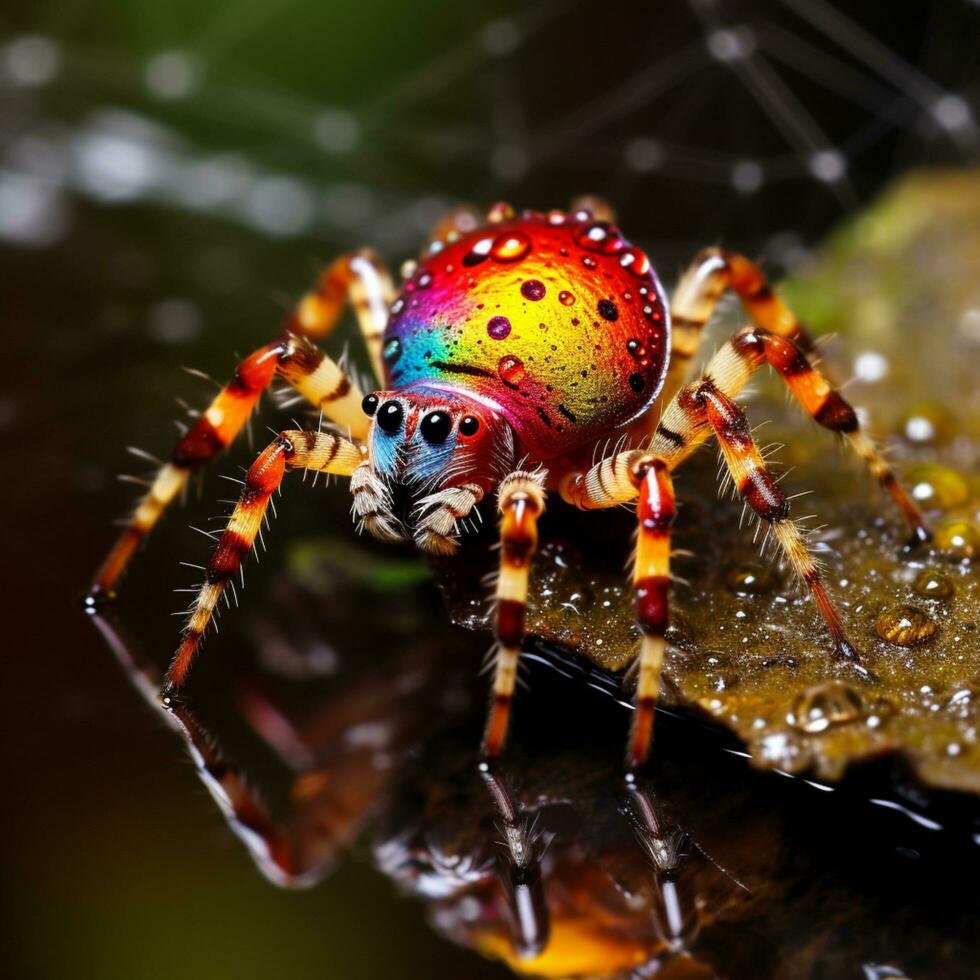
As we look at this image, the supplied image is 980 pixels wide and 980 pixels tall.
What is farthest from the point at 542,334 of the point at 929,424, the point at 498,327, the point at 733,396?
the point at 929,424

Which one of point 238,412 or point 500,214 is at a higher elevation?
point 500,214

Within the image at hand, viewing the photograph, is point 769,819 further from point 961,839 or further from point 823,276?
point 823,276

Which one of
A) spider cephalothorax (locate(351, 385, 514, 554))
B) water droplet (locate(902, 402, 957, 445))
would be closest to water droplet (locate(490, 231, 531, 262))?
spider cephalothorax (locate(351, 385, 514, 554))

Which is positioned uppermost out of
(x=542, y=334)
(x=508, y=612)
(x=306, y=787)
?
(x=542, y=334)

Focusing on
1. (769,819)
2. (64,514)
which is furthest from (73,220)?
(769,819)

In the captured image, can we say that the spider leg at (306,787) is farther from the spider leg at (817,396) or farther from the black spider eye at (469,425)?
the spider leg at (817,396)

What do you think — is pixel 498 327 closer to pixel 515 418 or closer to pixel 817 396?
pixel 515 418
